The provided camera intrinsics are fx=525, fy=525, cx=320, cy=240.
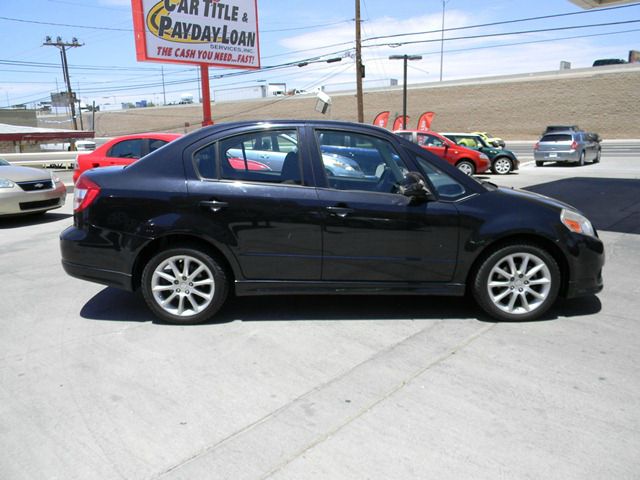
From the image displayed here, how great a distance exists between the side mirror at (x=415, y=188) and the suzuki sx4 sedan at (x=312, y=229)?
11 millimetres

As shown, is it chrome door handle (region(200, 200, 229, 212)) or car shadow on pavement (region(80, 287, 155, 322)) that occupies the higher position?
chrome door handle (region(200, 200, 229, 212))

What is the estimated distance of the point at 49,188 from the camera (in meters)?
9.33

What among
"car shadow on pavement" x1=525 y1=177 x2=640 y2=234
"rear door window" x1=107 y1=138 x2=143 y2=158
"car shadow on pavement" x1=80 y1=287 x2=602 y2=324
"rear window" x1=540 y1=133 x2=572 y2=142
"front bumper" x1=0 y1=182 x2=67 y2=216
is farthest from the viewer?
"rear window" x1=540 y1=133 x2=572 y2=142

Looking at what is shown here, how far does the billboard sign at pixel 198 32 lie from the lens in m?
18.1

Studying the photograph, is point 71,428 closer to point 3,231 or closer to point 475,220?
point 475,220

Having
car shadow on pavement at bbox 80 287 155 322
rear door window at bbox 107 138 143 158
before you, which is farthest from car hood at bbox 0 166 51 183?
car shadow on pavement at bbox 80 287 155 322

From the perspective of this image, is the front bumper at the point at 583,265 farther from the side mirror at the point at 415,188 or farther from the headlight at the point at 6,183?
the headlight at the point at 6,183

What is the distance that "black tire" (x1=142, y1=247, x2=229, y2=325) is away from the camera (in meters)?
4.23

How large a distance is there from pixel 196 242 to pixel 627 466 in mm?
3225

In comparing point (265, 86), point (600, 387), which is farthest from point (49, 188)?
point (265, 86)

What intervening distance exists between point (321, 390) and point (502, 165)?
659 inches

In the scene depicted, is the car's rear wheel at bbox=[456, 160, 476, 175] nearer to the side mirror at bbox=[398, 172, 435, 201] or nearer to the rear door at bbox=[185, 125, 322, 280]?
the side mirror at bbox=[398, 172, 435, 201]

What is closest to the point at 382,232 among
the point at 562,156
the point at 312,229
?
the point at 312,229

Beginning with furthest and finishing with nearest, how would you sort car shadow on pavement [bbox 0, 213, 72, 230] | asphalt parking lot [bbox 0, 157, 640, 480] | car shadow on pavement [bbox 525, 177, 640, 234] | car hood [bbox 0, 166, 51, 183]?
car shadow on pavement [bbox 0, 213, 72, 230] → car hood [bbox 0, 166, 51, 183] → car shadow on pavement [bbox 525, 177, 640, 234] → asphalt parking lot [bbox 0, 157, 640, 480]
